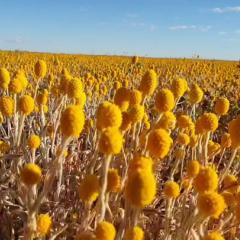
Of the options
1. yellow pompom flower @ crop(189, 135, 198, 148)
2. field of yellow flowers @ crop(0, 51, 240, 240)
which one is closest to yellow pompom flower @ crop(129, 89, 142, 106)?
field of yellow flowers @ crop(0, 51, 240, 240)

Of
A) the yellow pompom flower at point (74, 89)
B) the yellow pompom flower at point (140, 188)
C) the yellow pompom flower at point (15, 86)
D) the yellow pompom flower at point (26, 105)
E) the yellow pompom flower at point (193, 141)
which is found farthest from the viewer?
the yellow pompom flower at point (15, 86)

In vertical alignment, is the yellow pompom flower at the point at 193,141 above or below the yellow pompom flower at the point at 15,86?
below

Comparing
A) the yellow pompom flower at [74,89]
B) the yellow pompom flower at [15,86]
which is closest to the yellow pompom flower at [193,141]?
the yellow pompom flower at [74,89]

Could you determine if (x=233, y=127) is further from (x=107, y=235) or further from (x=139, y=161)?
(x=107, y=235)

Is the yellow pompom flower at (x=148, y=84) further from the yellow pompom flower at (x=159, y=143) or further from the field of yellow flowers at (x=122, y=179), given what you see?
the yellow pompom flower at (x=159, y=143)

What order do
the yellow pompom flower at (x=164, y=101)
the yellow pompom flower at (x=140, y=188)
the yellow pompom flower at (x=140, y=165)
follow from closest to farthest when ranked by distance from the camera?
the yellow pompom flower at (x=140, y=188) < the yellow pompom flower at (x=140, y=165) < the yellow pompom flower at (x=164, y=101)

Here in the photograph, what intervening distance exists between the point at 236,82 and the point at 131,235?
8874mm

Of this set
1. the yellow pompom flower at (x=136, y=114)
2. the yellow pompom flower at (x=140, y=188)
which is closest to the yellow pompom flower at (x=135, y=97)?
the yellow pompom flower at (x=136, y=114)

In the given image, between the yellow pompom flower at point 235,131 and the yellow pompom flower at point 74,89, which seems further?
the yellow pompom flower at point 74,89

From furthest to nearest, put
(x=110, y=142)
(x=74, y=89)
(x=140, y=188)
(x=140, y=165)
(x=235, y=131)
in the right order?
(x=74, y=89)
(x=235, y=131)
(x=140, y=165)
(x=110, y=142)
(x=140, y=188)

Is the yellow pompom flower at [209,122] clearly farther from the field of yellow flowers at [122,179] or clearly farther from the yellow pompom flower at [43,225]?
the yellow pompom flower at [43,225]

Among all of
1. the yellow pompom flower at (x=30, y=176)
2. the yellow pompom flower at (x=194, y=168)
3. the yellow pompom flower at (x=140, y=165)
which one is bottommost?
the yellow pompom flower at (x=194, y=168)

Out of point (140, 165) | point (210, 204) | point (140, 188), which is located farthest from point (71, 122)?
point (210, 204)

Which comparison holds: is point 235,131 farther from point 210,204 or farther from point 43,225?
point 43,225
